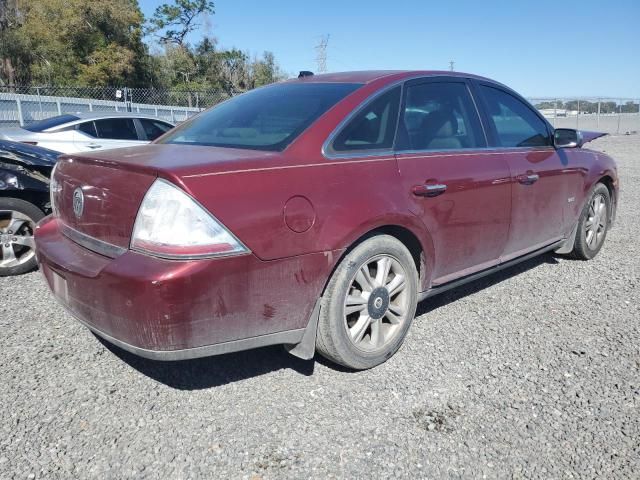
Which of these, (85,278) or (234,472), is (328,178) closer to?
(85,278)

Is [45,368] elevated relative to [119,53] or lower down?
lower down

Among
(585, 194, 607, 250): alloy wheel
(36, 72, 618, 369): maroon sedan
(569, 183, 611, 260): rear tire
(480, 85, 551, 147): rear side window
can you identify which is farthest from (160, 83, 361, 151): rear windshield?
(585, 194, 607, 250): alloy wheel

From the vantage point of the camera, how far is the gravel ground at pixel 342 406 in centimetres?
219

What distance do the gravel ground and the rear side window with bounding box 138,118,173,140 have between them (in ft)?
19.1

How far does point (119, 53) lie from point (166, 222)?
4469cm

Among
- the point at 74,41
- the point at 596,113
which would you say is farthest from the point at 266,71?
the point at 596,113

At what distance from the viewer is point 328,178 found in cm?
254

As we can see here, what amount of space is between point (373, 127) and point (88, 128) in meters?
6.90

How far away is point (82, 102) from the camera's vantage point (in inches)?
741

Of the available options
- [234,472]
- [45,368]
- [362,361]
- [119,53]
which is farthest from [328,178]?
[119,53]

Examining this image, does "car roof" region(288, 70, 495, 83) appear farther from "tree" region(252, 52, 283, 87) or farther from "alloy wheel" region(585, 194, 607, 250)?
"tree" region(252, 52, 283, 87)

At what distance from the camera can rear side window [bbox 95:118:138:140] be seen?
860 centimetres

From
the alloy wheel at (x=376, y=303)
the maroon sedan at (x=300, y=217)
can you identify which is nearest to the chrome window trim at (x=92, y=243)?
the maroon sedan at (x=300, y=217)

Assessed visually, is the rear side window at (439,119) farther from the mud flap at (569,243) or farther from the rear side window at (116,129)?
the rear side window at (116,129)
